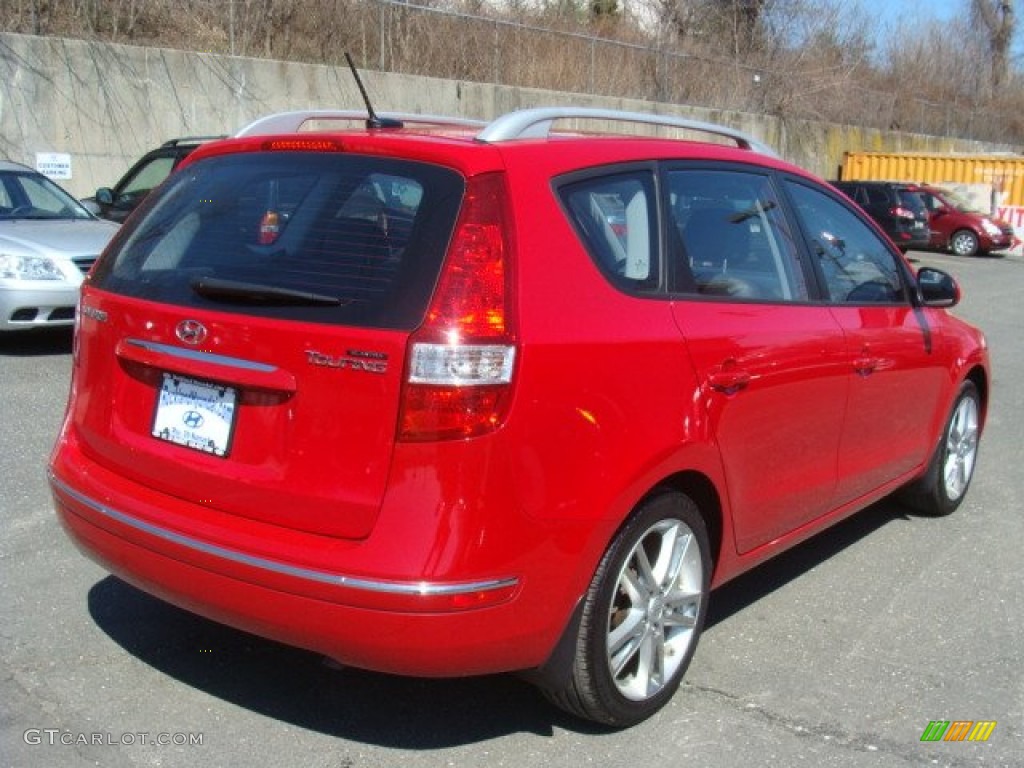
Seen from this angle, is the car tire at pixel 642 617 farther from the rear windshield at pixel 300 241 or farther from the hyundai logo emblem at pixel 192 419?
the hyundai logo emblem at pixel 192 419

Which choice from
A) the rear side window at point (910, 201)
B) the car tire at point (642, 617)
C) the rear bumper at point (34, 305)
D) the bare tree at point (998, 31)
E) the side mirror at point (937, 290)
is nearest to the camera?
the car tire at point (642, 617)

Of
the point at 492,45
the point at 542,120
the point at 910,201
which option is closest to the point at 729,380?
the point at 542,120

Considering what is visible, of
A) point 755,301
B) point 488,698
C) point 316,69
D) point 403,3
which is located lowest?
point 488,698

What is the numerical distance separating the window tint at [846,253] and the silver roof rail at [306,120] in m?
1.38

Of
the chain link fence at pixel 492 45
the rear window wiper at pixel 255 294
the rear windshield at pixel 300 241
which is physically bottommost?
the rear window wiper at pixel 255 294

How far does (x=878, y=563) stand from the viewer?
5.32 metres

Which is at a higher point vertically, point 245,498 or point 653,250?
point 653,250

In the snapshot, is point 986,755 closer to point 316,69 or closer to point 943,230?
point 316,69

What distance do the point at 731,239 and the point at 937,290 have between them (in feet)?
5.57

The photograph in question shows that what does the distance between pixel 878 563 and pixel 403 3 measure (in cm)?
2007

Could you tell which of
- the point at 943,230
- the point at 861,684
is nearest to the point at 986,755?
the point at 861,684

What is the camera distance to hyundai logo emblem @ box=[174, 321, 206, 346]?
3.27m

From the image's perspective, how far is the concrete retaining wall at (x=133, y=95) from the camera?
52.9ft

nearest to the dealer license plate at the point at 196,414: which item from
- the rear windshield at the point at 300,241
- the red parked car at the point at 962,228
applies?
the rear windshield at the point at 300,241
